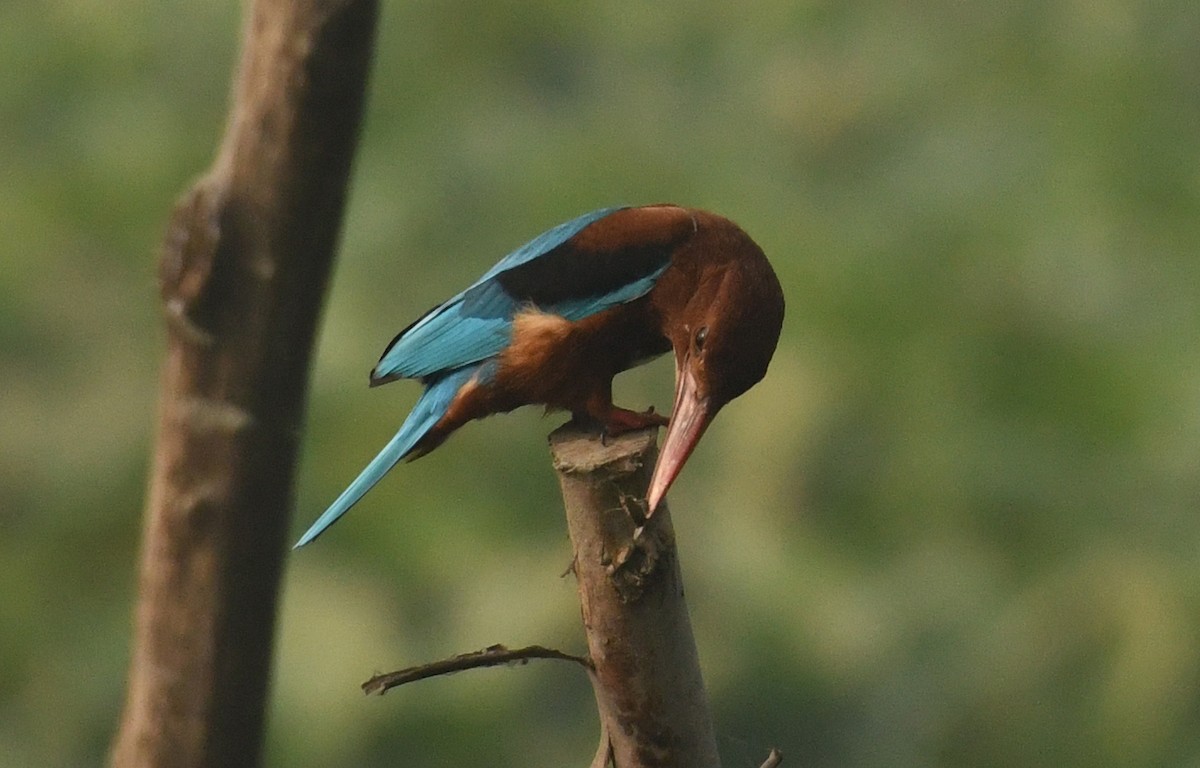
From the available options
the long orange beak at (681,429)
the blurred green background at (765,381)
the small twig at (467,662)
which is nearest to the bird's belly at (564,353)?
the long orange beak at (681,429)

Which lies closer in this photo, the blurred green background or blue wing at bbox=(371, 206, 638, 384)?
blue wing at bbox=(371, 206, 638, 384)

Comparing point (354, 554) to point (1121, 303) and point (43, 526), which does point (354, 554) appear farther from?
point (1121, 303)

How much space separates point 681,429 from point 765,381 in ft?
6.89

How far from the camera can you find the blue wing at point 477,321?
1715mm

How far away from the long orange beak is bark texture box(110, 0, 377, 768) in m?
0.39

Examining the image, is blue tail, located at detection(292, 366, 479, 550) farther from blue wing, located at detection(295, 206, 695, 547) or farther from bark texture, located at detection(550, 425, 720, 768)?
bark texture, located at detection(550, 425, 720, 768)

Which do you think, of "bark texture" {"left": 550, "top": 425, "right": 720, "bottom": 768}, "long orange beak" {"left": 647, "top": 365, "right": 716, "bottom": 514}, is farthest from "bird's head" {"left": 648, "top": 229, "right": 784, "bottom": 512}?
"bark texture" {"left": 550, "top": 425, "right": 720, "bottom": 768}

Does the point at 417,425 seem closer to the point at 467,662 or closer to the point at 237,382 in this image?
the point at 237,382

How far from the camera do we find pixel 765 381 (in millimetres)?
3607

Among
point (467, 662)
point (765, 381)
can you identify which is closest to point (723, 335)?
point (467, 662)

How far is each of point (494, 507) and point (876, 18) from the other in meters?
1.56

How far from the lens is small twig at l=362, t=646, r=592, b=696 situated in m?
1.31

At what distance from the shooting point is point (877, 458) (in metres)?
3.67

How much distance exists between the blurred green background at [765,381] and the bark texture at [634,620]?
187cm
